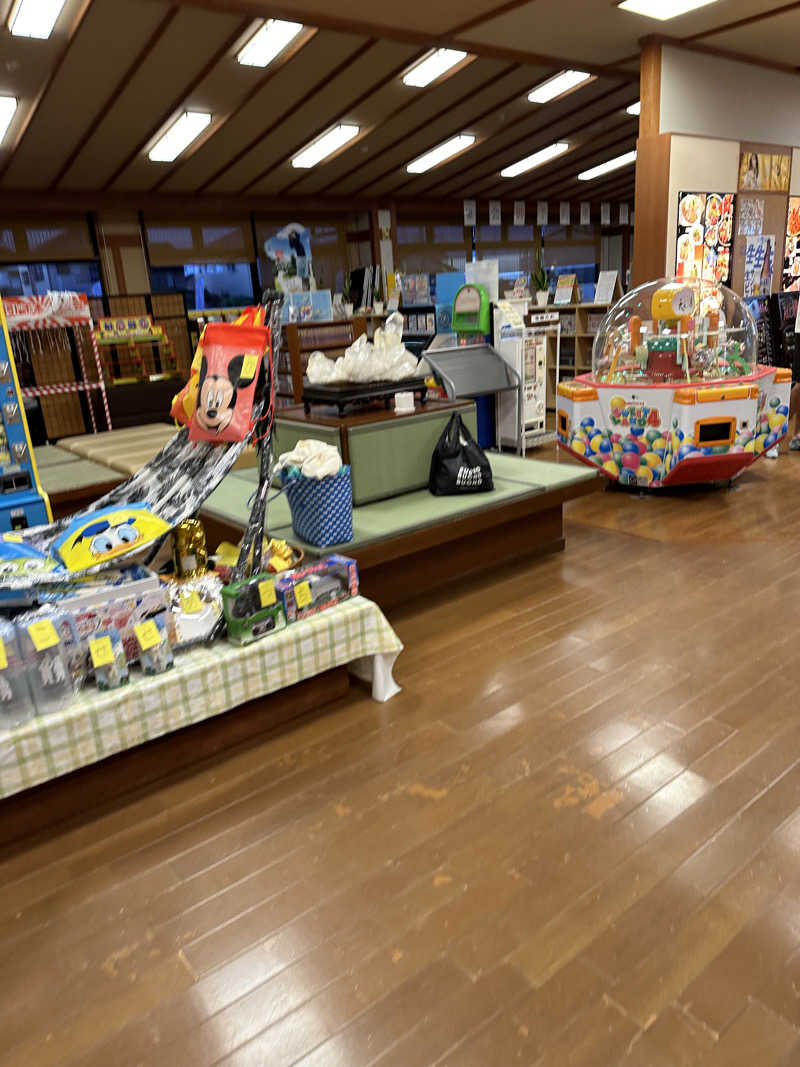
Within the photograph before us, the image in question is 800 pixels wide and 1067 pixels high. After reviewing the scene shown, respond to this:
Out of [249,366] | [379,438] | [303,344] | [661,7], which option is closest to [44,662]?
[249,366]

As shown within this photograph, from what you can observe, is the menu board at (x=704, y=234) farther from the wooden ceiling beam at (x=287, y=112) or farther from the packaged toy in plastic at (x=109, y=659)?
the packaged toy in plastic at (x=109, y=659)

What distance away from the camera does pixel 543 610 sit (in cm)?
369

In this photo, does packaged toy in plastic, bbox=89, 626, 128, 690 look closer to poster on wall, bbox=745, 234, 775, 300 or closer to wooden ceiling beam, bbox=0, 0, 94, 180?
wooden ceiling beam, bbox=0, 0, 94, 180

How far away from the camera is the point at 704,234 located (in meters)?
6.92

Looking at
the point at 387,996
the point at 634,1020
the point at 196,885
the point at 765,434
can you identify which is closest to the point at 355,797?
the point at 196,885

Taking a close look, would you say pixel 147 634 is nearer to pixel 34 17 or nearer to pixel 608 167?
pixel 34 17

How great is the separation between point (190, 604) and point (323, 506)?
Result: 826mm

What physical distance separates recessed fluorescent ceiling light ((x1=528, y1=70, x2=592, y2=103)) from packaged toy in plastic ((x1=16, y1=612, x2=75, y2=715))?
775cm

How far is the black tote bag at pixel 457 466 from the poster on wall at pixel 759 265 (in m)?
5.08

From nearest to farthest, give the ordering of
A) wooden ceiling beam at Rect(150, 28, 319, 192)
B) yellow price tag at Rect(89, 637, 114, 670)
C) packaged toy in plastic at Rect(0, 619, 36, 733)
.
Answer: packaged toy in plastic at Rect(0, 619, 36, 733) → yellow price tag at Rect(89, 637, 114, 670) → wooden ceiling beam at Rect(150, 28, 319, 192)

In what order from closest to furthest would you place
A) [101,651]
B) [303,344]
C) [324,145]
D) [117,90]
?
[101,651]
[117,90]
[303,344]
[324,145]

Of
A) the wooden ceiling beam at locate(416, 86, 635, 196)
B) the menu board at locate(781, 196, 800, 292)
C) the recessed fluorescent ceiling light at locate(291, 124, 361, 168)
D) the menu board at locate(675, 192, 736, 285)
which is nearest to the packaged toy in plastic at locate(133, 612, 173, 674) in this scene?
the menu board at locate(675, 192, 736, 285)

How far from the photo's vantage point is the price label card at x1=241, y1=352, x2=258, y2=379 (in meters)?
2.69

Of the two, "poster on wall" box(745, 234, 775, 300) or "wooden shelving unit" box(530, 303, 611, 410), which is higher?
"poster on wall" box(745, 234, 775, 300)
